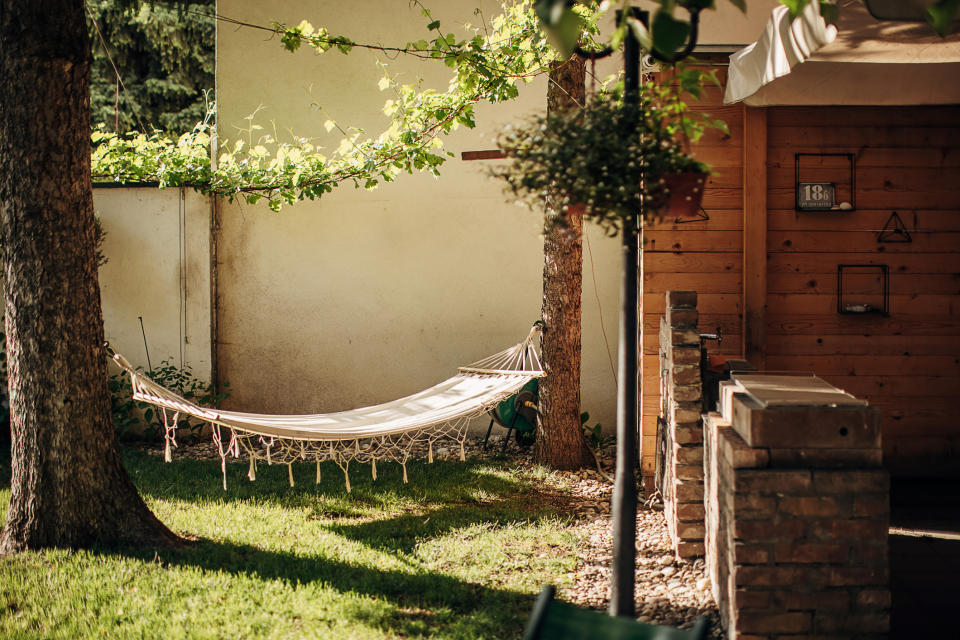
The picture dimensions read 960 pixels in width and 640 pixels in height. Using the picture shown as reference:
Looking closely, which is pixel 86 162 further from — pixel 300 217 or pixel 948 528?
pixel 948 528

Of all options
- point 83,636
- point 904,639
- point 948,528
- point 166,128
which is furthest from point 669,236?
point 166,128

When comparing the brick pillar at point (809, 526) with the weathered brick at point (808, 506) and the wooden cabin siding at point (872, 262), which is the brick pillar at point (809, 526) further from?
the wooden cabin siding at point (872, 262)

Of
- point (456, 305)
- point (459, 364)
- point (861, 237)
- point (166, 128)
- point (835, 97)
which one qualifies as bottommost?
point (459, 364)

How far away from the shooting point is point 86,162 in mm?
3129

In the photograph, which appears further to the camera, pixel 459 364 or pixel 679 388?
pixel 459 364

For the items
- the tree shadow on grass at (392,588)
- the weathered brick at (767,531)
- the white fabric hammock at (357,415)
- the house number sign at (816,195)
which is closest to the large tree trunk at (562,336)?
the white fabric hammock at (357,415)

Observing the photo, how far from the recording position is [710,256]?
412 cm

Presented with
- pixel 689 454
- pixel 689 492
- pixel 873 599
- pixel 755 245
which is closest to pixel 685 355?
pixel 689 454

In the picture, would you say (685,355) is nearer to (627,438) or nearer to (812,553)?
(812,553)

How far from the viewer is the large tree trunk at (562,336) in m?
4.35

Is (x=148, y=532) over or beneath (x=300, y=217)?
beneath

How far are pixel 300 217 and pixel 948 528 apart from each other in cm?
431

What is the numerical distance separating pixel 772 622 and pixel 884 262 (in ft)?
8.93

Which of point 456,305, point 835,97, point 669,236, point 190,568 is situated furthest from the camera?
point 456,305
